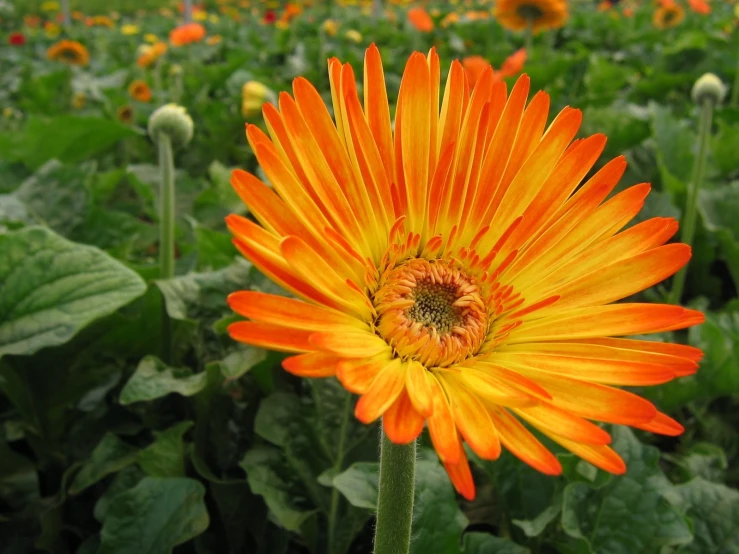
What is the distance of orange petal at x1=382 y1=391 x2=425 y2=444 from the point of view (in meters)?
0.56

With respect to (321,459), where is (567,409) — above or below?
above

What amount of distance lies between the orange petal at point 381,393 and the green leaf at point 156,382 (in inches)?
20.2

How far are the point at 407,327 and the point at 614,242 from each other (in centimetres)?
22

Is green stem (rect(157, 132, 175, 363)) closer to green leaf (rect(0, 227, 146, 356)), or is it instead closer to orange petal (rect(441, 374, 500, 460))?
green leaf (rect(0, 227, 146, 356))

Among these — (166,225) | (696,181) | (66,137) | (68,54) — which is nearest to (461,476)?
(166,225)

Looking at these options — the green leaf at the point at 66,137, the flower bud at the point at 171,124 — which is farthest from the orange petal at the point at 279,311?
the green leaf at the point at 66,137

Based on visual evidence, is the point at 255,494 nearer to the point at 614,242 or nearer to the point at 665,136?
the point at 614,242

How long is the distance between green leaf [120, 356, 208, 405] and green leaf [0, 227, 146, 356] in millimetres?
111

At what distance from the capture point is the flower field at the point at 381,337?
65 centimetres

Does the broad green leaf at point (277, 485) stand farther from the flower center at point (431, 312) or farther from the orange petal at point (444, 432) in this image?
the orange petal at point (444, 432)

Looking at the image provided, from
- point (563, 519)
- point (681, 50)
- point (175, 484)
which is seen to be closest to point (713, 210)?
point (563, 519)

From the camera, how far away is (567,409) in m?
0.61

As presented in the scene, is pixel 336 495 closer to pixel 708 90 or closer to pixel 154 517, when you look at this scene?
pixel 154 517

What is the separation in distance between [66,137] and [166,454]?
1140 millimetres
